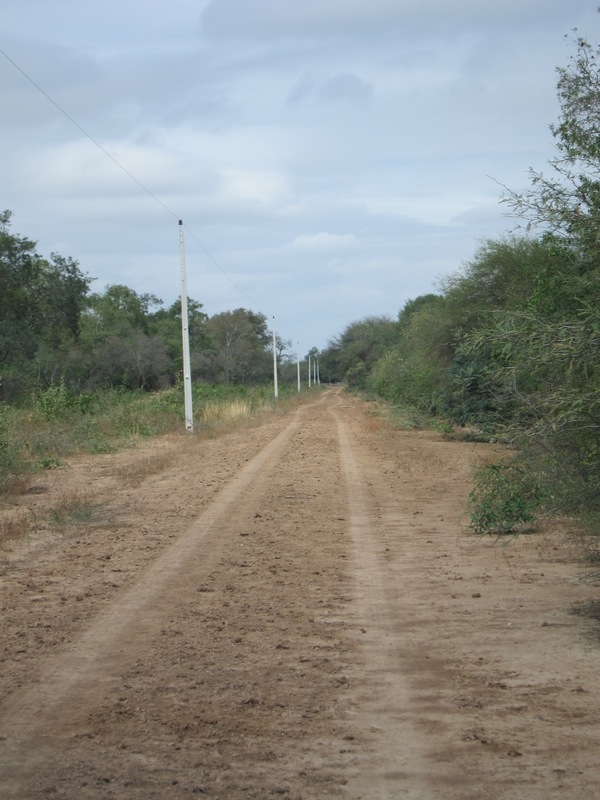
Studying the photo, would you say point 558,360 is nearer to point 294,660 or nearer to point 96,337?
point 294,660

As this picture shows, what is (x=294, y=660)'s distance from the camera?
6.30m

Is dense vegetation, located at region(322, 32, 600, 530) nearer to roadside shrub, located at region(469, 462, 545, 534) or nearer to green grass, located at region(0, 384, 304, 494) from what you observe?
roadside shrub, located at region(469, 462, 545, 534)

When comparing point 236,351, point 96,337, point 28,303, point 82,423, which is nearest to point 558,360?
point 82,423

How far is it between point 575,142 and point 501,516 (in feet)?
14.7

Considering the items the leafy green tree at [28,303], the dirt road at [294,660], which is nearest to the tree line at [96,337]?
the leafy green tree at [28,303]

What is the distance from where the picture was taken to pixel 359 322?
405 feet

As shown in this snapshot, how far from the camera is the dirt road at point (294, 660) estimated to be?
14.6 feet

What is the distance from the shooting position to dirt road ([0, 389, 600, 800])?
14.6ft

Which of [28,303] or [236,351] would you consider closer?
[28,303]

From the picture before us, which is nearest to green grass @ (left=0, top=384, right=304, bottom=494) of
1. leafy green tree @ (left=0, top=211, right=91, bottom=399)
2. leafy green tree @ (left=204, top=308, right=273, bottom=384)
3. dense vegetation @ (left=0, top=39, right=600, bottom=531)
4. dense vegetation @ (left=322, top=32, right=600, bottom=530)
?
dense vegetation @ (left=0, top=39, right=600, bottom=531)

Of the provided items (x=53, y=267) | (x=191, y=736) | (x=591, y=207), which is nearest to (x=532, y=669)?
(x=191, y=736)

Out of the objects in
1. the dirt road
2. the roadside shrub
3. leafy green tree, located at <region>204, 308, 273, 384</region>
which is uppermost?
leafy green tree, located at <region>204, 308, 273, 384</region>

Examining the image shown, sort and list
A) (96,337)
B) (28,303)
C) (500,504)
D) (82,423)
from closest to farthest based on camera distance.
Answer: (500,504)
(82,423)
(28,303)
(96,337)

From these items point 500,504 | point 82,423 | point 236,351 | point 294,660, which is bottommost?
point 294,660
